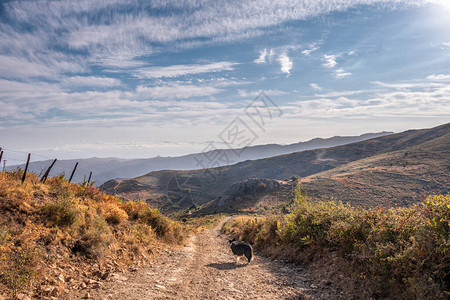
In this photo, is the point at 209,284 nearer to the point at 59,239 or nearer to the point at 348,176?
the point at 59,239

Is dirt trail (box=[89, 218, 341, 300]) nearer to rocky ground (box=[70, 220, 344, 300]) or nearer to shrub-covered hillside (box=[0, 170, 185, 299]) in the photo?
rocky ground (box=[70, 220, 344, 300])

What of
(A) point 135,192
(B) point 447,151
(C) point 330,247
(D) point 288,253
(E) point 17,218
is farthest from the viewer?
(A) point 135,192

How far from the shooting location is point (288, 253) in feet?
27.8

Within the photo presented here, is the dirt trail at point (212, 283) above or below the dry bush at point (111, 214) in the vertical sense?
below

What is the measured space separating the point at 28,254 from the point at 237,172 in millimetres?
138426

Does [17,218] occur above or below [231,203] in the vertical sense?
above

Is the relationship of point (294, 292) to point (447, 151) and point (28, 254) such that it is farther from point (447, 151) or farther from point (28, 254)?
point (447, 151)

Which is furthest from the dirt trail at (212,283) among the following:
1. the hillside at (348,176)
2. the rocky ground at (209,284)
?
the hillside at (348,176)

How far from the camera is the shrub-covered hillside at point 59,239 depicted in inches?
181

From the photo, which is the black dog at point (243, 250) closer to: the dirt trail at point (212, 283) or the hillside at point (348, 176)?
the dirt trail at point (212, 283)

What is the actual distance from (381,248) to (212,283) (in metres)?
4.14

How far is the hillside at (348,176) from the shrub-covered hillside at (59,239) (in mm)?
2675

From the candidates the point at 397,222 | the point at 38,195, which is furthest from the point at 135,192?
the point at 397,222

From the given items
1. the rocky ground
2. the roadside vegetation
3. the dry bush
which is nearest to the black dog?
the rocky ground
